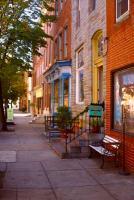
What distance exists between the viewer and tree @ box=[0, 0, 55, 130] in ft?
78.9

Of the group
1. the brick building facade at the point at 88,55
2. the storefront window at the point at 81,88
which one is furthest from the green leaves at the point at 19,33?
the storefront window at the point at 81,88

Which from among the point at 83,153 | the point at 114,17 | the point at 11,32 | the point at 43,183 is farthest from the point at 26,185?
the point at 11,32

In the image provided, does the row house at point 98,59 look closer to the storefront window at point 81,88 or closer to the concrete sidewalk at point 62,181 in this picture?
the storefront window at point 81,88

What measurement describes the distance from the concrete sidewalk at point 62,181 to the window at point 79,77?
6344 mm

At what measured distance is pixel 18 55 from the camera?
2462 centimetres

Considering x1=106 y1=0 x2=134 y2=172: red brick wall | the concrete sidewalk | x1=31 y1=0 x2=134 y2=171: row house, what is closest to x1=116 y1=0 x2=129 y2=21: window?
x1=31 y1=0 x2=134 y2=171: row house

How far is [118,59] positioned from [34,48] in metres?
14.3

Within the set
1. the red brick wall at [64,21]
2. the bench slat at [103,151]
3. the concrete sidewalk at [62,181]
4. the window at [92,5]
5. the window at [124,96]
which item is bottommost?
the concrete sidewalk at [62,181]

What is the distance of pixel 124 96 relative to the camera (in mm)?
11062

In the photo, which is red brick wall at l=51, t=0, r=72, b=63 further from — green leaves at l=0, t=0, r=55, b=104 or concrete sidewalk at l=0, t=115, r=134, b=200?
concrete sidewalk at l=0, t=115, r=134, b=200

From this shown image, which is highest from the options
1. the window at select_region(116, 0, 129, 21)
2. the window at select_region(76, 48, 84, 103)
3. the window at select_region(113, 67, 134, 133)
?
the window at select_region(116, 0, 129, 21)

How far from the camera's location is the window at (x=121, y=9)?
11247mm

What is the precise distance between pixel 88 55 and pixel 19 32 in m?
8.30

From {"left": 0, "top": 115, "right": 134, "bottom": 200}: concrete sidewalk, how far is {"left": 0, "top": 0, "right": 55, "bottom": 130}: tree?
12.2 meters
